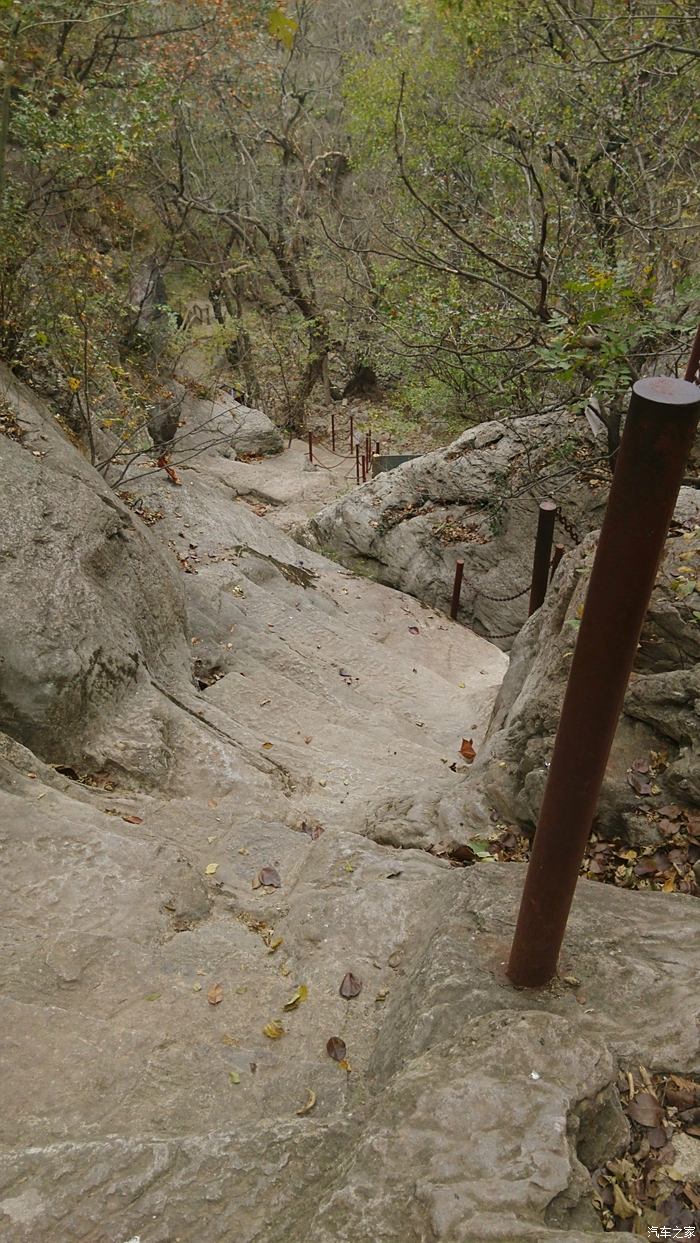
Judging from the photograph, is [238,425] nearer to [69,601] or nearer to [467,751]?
[467,751]

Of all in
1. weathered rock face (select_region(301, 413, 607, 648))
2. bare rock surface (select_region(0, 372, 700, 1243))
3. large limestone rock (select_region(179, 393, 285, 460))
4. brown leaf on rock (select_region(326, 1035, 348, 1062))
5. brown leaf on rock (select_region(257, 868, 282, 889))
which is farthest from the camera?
large limestone rock (select_region(179, 393, 285, 460))

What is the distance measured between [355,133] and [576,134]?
39.3 feet

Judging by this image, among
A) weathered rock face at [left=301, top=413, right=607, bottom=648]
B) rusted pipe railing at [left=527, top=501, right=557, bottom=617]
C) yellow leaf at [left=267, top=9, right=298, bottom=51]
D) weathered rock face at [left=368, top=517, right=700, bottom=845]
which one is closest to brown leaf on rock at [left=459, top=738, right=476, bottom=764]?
weathered rock face at [left=368, top=517, right=700, bottom=845]

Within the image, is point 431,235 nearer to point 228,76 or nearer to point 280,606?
point 280,606

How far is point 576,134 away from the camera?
10.2 m

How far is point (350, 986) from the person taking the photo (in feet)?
9.98

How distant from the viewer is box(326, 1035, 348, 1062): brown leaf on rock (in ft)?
8.74

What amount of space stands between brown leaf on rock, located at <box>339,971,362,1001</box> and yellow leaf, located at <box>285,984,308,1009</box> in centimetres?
14

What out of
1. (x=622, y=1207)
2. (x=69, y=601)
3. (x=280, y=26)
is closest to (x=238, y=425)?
(x=69, y=601)

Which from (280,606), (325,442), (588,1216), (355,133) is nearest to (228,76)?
(355,133)

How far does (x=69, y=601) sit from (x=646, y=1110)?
4144 millimetres

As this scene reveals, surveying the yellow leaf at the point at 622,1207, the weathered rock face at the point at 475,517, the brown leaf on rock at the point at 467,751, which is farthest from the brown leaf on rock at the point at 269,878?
the weathered rock face at the point at 475,517

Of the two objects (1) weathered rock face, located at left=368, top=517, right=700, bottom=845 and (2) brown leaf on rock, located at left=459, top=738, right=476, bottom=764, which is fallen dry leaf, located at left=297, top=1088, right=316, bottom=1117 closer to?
(1) weathered rock face, located at left=368, top=517, right=700, bottom=845

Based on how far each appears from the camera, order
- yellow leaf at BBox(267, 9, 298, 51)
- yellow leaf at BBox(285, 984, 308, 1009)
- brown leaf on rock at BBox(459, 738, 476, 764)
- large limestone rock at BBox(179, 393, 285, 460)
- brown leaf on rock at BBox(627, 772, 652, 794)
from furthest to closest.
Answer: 1. large limestone rock at BBox(179, 393, 285, 460)
2. brown leaf on rock at BBox(459, 738, 476, 764)
3. brown leaf on rock at BBox(627, 772, 652, 794)
4. yellow leaf at BBox(285, 984, 308, 1009)
5. yellow leaf at BBox(267, 9, 298, 51)
